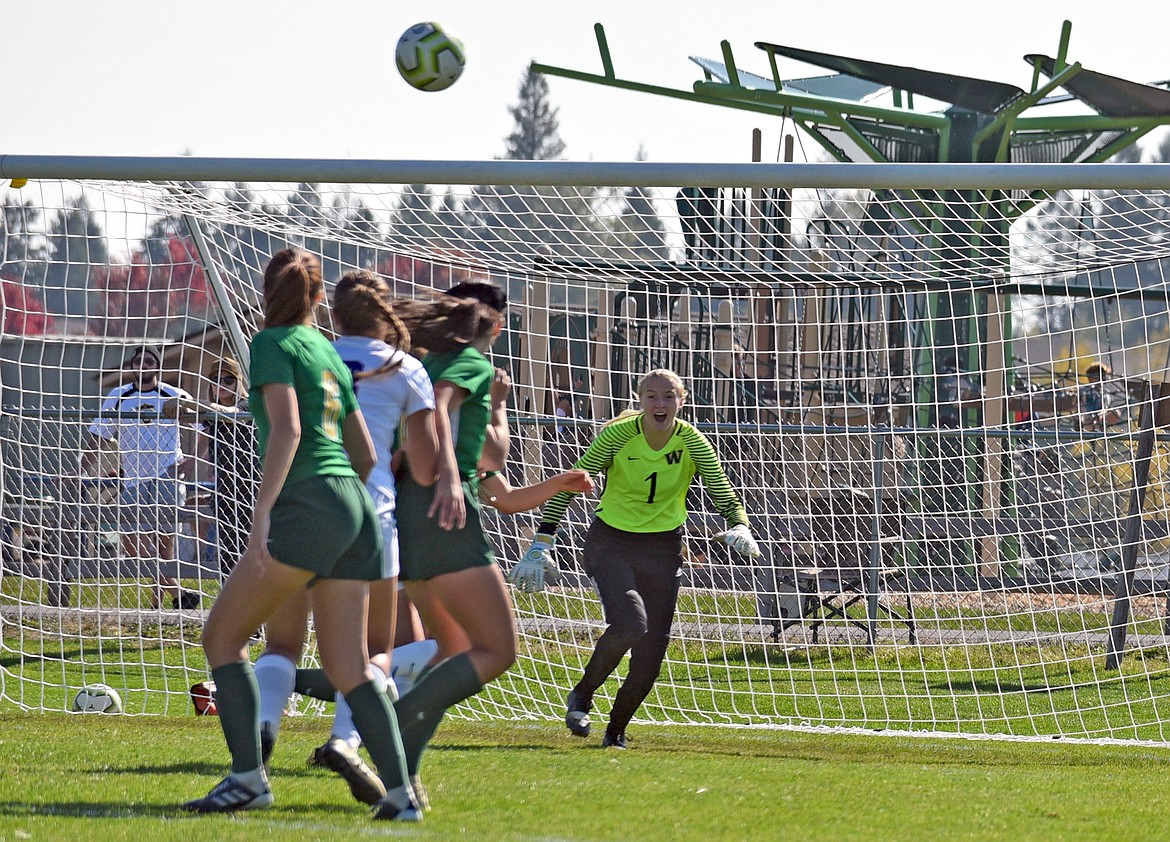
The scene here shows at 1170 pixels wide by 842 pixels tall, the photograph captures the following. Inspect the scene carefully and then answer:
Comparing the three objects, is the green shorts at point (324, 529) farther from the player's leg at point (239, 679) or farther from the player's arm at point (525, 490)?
the player's arm at point (525, 490)

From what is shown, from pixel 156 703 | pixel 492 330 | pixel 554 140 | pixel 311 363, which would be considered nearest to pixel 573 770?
pixel 492 330

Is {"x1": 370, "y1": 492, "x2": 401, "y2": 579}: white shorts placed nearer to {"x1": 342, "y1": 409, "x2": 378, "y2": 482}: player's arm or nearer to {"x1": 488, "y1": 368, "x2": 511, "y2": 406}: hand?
{"x1": 342, "y1": 409, "x2": 378, "y2": 482}: player's arm

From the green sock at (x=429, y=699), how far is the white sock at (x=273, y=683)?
446 mm

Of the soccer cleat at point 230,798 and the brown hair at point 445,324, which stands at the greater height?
the brown hair at point 445,324

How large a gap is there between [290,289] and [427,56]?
141 inches

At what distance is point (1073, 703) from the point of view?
9.26 meters

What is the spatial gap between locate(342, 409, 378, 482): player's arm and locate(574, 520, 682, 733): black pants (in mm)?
2372

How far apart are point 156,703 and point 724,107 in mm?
16808

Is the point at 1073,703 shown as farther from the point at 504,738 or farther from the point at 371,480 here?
the point at 371,480

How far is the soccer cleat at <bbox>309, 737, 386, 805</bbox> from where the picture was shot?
4.14 m

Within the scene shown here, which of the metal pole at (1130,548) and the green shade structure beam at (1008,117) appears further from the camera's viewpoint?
the green shade structure beam at (1008,117)

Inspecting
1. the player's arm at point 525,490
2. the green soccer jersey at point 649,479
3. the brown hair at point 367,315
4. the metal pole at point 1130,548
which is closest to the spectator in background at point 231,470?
the green soccer jersey at point 649,479

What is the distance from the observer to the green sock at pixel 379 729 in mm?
3998

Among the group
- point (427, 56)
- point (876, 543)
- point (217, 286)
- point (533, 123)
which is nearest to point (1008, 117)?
point (876, 543)
